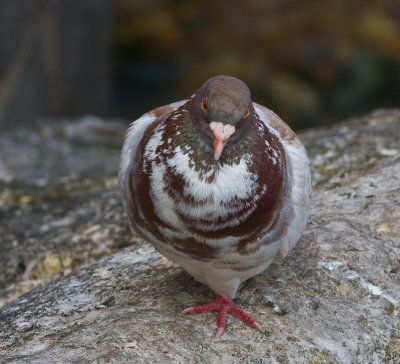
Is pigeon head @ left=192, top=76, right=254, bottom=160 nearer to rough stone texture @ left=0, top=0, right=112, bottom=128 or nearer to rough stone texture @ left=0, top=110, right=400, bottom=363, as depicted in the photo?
rough stone texture @ left=0, top=110, right=400, bottom=363

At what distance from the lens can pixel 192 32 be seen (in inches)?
554

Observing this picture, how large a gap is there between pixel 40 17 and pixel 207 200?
6.44 meters

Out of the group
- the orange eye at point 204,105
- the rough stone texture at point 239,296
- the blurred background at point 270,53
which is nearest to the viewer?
the orange eye at point 204,105

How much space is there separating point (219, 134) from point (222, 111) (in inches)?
4.5

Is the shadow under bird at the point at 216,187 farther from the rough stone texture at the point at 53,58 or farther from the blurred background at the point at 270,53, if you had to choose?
the blurred background at the point at 270,53

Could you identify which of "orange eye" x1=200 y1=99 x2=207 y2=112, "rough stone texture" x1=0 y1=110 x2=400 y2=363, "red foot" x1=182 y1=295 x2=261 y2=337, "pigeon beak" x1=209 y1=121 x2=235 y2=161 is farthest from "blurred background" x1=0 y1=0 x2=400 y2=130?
"pigeon beak" x1=209 y1=121 x2=235 y2=161

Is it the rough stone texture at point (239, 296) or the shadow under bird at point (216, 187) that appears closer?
the shadow under bird at point (216, 187)

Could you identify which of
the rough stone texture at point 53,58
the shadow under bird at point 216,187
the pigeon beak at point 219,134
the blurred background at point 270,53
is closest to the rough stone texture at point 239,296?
the shadow under bird at point 216,187

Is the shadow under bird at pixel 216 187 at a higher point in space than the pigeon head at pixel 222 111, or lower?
lower

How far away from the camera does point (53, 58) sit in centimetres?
1021

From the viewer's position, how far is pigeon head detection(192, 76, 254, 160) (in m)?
3.79

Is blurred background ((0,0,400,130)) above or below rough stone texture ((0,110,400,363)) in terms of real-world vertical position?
below

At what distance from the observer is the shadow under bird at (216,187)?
386 cm

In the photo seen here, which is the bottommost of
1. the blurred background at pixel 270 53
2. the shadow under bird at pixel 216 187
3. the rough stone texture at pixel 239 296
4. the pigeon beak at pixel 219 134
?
the blurred background at pixel 270 53
